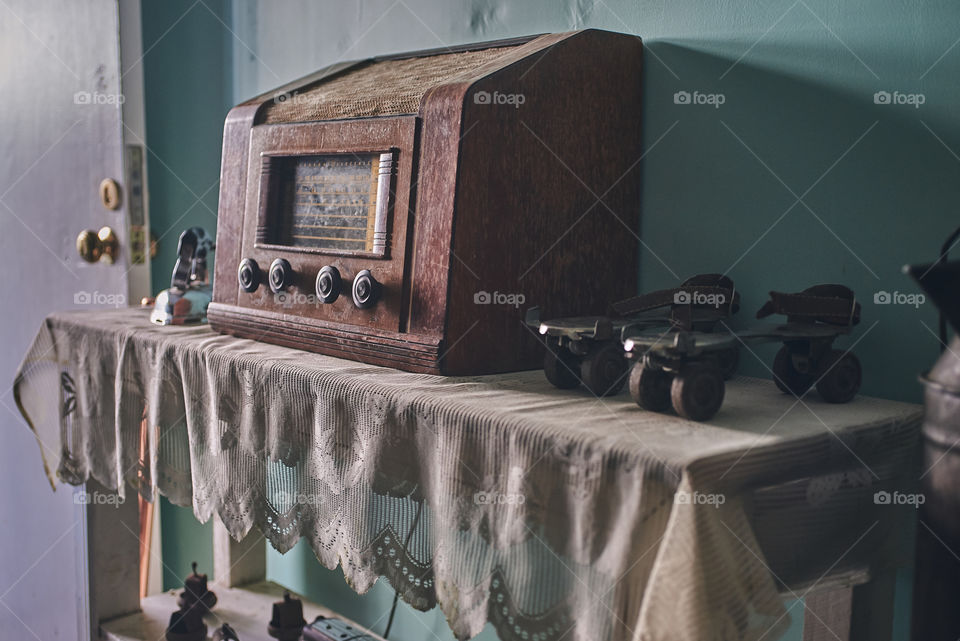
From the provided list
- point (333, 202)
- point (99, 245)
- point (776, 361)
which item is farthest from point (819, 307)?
point (99, 245)

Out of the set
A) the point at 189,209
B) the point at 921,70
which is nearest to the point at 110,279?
the point at 189,209

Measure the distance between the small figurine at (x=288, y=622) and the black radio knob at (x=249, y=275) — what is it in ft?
2.32

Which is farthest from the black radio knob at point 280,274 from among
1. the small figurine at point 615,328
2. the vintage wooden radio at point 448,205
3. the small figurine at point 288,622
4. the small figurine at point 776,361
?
the small figurine at point 288,622

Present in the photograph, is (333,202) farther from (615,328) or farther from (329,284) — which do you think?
(615,328)

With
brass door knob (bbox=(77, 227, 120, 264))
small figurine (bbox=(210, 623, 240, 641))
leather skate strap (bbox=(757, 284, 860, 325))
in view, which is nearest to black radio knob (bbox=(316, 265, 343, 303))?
leather skate strap (bbox=(757, 284, 860, 325))

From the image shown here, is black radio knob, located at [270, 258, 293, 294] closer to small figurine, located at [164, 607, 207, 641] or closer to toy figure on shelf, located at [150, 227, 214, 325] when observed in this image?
toy figure on shelf, located at [150, 227, 214, 325]

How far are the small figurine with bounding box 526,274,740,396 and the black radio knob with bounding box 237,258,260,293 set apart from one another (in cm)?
46

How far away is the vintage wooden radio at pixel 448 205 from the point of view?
3.14 feet

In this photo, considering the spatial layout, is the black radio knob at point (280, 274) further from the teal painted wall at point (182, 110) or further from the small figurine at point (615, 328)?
the teal painted wall at point (182, 110)

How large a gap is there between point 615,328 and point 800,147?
339 millimetres

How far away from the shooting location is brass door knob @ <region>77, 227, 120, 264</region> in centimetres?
185

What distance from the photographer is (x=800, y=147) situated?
1.00m

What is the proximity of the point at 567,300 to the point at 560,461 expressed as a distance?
36 centimetres

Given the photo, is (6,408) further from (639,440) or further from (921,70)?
(921,70)
